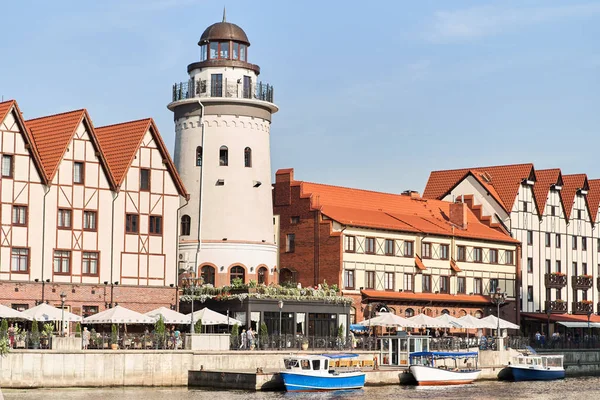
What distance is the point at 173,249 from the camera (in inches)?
3073

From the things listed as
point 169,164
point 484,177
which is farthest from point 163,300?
point 484,177

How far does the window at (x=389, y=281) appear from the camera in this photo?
300 ft

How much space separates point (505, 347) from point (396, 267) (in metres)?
12.3

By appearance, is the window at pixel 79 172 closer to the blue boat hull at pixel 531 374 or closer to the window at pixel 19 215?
the window at pixel 19 215

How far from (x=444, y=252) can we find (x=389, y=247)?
21.1 feet

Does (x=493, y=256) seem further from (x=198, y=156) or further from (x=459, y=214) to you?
(x=198, y=156)

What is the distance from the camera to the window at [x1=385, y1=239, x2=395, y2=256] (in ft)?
302

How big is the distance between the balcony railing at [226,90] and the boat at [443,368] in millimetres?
22135

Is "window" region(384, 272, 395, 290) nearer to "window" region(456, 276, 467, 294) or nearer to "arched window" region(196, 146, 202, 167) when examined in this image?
"window" region(456, 276, 467, 294)

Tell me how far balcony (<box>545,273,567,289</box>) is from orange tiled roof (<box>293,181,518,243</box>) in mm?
6757

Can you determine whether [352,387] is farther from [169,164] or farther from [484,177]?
[484,177]

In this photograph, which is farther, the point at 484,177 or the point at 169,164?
the point at 484,177

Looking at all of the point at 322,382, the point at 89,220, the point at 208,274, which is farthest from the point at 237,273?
the point at 322,382

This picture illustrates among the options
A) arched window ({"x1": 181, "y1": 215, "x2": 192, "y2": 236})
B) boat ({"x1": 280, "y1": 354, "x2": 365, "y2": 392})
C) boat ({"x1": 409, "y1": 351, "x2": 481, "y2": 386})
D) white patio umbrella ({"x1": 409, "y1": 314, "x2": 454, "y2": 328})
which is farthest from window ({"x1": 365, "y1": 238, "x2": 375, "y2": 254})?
boat ({"x1": 280, "y1": 354, "x2": 365, "y2": 392})
